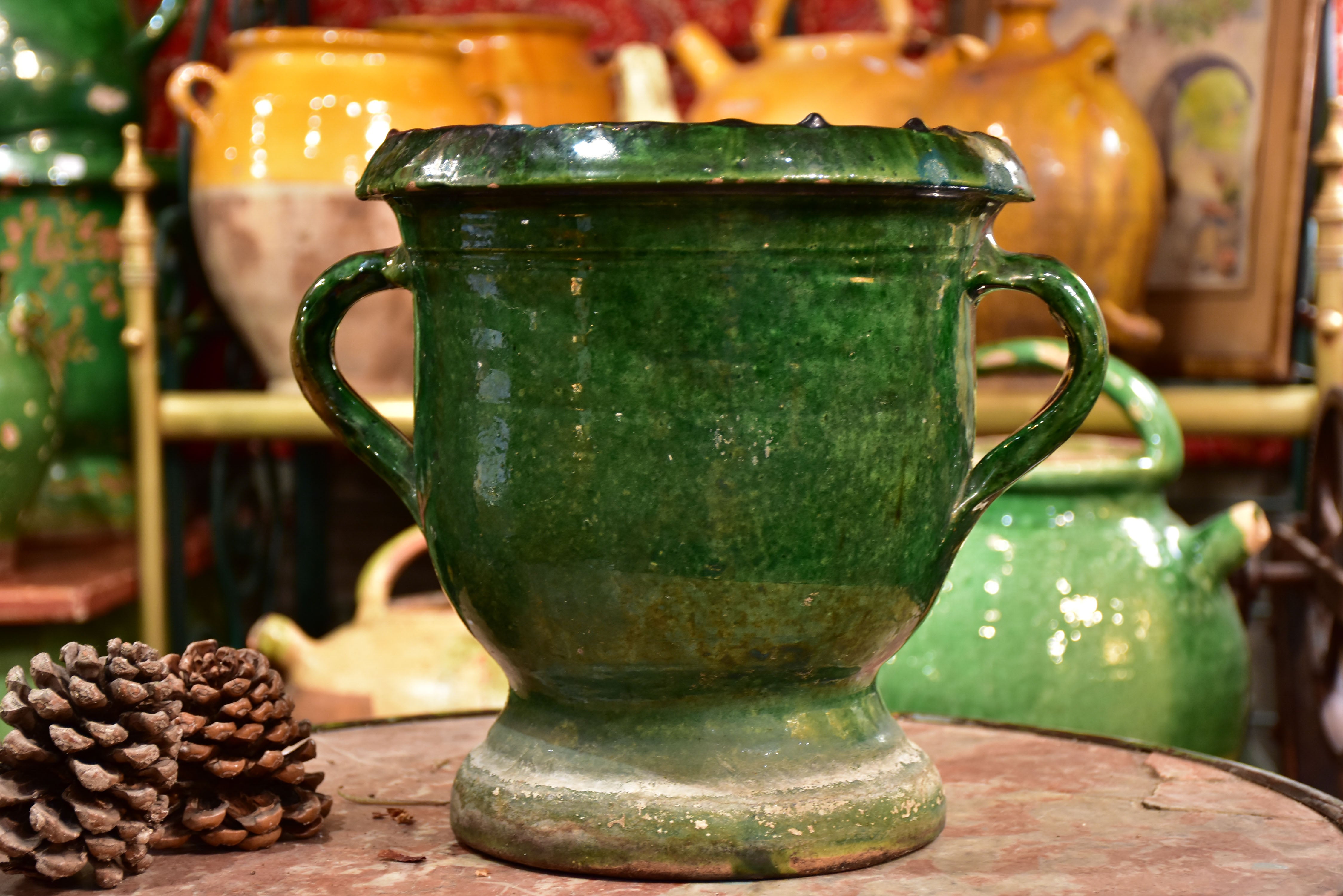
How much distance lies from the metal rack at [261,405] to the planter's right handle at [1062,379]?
71 centimetres

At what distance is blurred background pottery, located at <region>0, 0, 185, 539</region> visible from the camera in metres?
1.62

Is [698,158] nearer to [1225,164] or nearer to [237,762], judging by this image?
[237,762]

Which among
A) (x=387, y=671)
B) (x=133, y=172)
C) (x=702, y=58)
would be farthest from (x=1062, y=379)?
(x=133, y=172)

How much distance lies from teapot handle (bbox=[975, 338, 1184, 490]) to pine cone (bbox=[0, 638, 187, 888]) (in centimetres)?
57

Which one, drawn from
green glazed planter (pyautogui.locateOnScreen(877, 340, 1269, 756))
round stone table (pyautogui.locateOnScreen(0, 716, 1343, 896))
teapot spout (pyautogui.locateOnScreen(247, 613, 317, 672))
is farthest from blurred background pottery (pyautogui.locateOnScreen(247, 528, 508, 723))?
round stone table (pyautogui.locateOnScreen(0, 716, 1343, 896))

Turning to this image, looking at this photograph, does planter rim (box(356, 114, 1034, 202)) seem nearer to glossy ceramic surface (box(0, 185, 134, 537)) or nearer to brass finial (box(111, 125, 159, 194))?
brass finial (box(111, 125, 159, 194))

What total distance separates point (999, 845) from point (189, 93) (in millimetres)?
1248

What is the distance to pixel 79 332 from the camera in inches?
66.0

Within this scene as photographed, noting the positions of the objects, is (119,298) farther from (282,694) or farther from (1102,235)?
(282,694)

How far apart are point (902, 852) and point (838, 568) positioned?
0.11m

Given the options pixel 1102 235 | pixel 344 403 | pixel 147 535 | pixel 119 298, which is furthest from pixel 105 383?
pixel 344 403

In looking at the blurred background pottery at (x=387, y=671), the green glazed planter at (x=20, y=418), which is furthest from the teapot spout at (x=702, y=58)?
A: the green glazed planter at (x=20, y=418)

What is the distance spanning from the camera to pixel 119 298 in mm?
1712

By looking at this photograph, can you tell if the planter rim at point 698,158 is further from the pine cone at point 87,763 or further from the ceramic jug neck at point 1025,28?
the ceramic jug neck at point 1025,28
